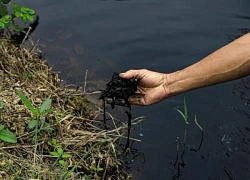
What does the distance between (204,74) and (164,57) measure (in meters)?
1.97

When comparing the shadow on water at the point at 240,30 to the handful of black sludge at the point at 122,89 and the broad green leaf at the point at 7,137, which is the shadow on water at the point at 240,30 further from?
the broad green leaf at the point at 7,137

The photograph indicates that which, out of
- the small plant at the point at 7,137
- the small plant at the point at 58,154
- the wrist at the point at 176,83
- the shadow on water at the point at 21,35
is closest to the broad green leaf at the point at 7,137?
the small plant at the point at 7,137

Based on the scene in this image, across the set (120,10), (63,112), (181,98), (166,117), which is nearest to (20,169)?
(63,112)

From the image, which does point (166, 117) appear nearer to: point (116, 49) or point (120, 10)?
point (116, 49)

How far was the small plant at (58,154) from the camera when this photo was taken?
293 centimetres

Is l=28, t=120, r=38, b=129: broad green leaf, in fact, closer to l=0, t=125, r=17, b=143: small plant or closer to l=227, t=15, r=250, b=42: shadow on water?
l=0, t=125, r=17, b=143: small plant

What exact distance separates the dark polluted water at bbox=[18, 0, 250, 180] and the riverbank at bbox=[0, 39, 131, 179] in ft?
1.36

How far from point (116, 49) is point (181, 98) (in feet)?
3.98

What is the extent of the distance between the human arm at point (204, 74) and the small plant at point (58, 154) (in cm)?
73

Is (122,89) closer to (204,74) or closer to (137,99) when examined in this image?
(137,99)

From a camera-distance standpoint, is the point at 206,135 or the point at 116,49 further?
the point at 116,49

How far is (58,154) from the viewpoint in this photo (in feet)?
9.73

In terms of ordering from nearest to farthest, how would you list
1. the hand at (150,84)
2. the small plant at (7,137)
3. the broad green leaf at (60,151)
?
the small plant at (7,137) < the broad green leaf at (60,151) < the hand at (150,84)

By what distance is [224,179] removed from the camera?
3467 millimetres
